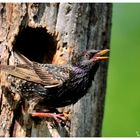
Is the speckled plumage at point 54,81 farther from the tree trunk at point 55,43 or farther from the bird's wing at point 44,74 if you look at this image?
the tree trunk at point 55,43

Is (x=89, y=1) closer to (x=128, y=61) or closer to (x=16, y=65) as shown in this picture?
(x=16, y=65)

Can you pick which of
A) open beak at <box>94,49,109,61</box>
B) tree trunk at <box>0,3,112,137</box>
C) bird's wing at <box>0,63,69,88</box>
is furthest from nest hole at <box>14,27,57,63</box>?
open beak at <box>94,49,109,61</box>

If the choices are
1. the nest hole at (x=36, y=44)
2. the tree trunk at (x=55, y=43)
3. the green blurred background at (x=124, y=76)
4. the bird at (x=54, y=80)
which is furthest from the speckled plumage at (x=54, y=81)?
the green blurred background at (x=124, y=76)

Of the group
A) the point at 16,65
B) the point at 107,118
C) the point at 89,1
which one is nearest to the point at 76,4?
the point at 89,1

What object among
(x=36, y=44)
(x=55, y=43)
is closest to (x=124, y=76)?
(x=36, y=44)

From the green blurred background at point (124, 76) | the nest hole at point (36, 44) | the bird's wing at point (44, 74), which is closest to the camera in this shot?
the bird's wing at point (44, 74)

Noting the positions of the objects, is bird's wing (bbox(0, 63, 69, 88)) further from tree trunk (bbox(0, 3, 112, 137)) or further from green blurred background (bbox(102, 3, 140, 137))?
green blurred background (bbox(102, 3, 140, 137))
